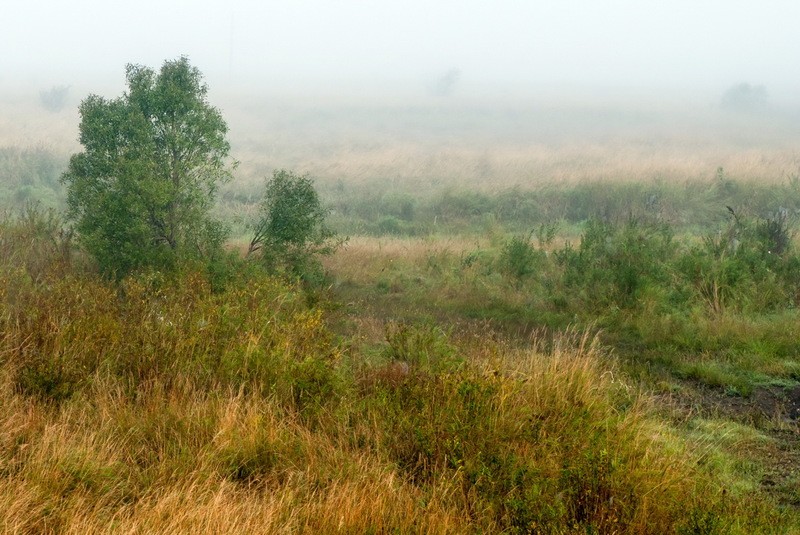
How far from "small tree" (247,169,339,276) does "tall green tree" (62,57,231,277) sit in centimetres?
110

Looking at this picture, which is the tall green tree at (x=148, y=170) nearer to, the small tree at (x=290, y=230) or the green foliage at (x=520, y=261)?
the small tree at (x=290, y=230)

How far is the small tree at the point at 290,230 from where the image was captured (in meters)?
13.1

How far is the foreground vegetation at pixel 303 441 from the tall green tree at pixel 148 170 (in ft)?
16.0

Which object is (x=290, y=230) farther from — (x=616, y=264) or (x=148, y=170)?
(x=616, y=264)

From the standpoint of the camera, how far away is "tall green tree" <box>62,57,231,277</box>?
37.7 ft

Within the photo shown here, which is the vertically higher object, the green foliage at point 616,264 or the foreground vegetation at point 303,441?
the foreground vegetation at point 303,441

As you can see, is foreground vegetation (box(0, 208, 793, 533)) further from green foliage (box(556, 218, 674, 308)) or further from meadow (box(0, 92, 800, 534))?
green foliage (box(556, 218, 674, 308))

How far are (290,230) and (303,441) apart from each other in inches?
346

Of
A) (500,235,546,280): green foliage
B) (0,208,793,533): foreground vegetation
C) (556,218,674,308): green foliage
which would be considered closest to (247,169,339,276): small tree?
(500,235,546,280): green foliage

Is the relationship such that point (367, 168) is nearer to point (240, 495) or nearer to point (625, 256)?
point (625, 256)

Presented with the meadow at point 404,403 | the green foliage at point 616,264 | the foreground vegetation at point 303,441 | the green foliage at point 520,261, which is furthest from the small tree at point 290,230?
the foreground vegetation at point 303,441

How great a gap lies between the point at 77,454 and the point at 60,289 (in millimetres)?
3453

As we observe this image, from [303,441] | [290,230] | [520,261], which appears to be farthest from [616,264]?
[303,441]

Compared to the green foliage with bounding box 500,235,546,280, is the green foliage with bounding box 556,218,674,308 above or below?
above
